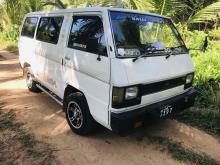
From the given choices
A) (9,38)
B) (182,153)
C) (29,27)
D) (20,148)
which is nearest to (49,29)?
(29,27)

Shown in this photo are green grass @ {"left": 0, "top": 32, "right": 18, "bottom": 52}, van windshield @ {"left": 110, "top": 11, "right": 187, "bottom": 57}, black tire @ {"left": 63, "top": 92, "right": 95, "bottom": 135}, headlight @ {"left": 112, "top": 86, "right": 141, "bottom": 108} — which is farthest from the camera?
green grass @ {"left": 0, "top": 32, "right": 18, "bottom": 52}

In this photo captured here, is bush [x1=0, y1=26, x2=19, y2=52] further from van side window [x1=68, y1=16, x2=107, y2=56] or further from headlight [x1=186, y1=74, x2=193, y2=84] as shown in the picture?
headlight [x1=186, y1=74, x2=193, y2=84]

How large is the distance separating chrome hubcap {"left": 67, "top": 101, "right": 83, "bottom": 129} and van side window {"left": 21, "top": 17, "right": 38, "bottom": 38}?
2548 millimetres

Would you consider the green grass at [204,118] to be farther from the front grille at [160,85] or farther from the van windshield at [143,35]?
the van windshield at [143,35]

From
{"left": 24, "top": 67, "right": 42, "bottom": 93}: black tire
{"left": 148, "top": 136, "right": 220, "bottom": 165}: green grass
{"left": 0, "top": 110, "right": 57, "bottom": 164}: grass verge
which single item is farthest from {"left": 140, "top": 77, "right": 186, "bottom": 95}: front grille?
{"left": 24, "top": 67, "right": 42, "bottom": 93}: black tire

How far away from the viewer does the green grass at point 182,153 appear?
4202mm

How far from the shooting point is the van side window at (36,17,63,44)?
526 cm

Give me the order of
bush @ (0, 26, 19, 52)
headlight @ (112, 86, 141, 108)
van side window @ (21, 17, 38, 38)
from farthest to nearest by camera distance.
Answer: bush @ (0, 26, 19, 52) → van side window @ (21, 17, 38, 38) → headlight @ (112, 86, 141, 108)

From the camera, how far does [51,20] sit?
5.61 m

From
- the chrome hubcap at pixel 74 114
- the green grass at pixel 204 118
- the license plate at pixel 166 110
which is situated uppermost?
the license plate at pixel 166 110

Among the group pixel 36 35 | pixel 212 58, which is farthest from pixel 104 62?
pixel 212 58

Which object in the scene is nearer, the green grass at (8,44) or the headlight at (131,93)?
the headlight at (131,93)

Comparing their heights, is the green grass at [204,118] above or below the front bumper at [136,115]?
below

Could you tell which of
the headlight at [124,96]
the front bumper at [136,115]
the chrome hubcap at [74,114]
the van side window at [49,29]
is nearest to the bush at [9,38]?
the van side window at [49,29]
